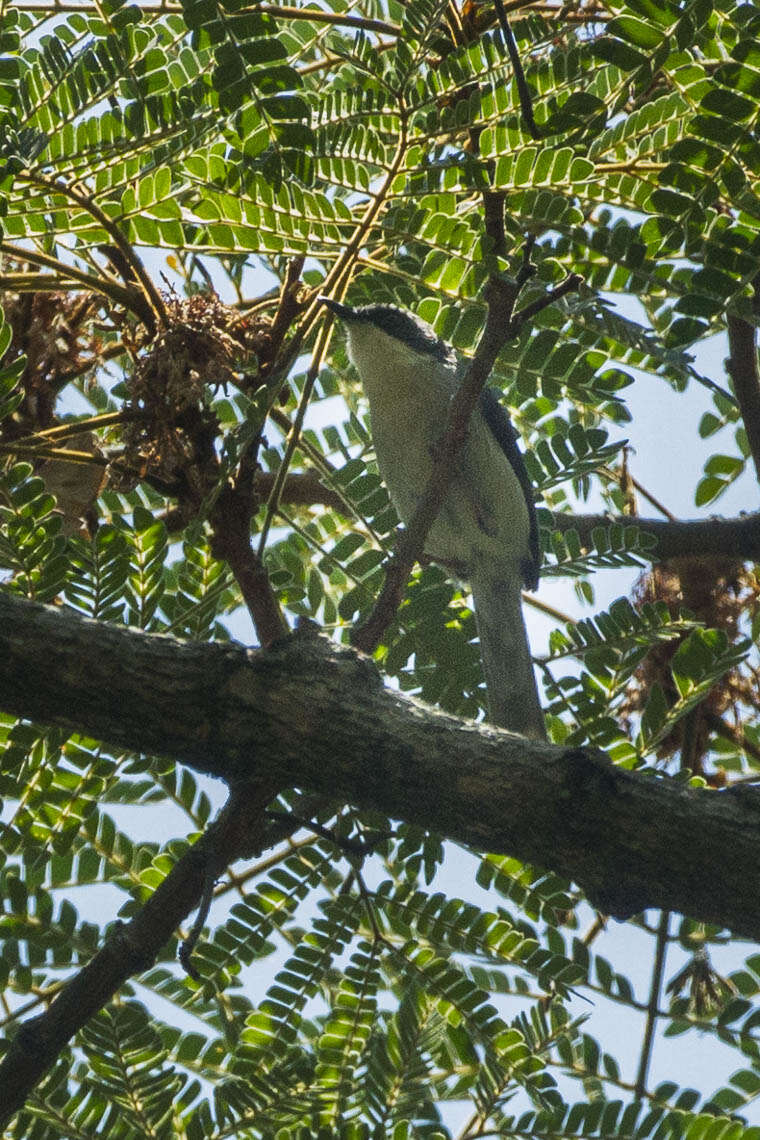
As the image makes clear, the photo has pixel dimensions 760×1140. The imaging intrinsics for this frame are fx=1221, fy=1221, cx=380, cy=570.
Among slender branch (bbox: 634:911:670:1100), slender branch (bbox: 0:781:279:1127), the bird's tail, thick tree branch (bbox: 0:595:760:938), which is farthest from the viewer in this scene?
the bird's tail

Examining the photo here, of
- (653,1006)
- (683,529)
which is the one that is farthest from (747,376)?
(653,1006)

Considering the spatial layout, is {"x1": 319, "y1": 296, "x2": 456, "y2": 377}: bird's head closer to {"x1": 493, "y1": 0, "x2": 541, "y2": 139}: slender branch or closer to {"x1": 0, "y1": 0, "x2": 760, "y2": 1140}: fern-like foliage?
{"x1": 0, "y1": 0, "x2": 760, "y2": 1140}: fern-like foliage

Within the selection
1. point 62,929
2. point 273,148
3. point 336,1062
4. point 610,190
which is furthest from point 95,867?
point 610,190

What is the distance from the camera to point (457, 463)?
16.3 ft

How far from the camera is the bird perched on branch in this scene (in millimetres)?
5270

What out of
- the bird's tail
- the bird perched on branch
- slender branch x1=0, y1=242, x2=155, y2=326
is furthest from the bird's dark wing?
slender branch x1=0, y1=242, x2=155, y2=326

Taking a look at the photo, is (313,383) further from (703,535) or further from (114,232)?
(703,535)

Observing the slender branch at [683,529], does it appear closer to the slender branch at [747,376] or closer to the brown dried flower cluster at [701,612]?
the brown dried flower cluster at [701,612]

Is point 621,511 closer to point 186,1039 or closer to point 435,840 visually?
point 435,840

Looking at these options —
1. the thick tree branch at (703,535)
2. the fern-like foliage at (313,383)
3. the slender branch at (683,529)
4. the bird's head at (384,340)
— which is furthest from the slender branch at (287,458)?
the thick tree branch at (703,535)

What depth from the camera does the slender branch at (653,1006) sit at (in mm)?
3609

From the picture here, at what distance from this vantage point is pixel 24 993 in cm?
352

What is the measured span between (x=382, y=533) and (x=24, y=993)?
1.99m

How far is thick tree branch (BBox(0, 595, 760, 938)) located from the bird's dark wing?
2665 mm
